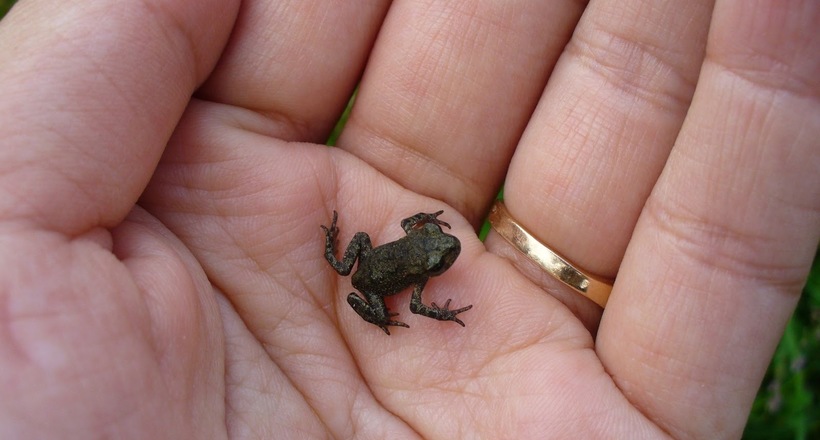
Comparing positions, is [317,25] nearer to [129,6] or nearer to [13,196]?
[129,6]

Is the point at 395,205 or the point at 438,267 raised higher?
the point at 395,205

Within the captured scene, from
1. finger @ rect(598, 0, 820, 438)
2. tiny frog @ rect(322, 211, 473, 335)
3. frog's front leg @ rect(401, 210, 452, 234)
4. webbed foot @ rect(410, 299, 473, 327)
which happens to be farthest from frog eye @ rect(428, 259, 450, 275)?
finger @ rect(598, 0, 820, 438)

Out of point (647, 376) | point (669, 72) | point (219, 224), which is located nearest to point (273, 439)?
point (219, 224)

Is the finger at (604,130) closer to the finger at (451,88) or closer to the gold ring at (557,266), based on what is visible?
the gold ring at (557,266)

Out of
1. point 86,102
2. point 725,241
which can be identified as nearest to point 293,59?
point 86,102

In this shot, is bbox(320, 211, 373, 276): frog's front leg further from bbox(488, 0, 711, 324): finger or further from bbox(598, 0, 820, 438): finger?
bbox(598, 0, 820, 438): finger

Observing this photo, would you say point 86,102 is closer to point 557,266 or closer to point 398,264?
point 398,264

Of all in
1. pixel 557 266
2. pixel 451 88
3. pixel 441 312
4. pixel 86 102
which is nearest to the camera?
pixel 86 102
